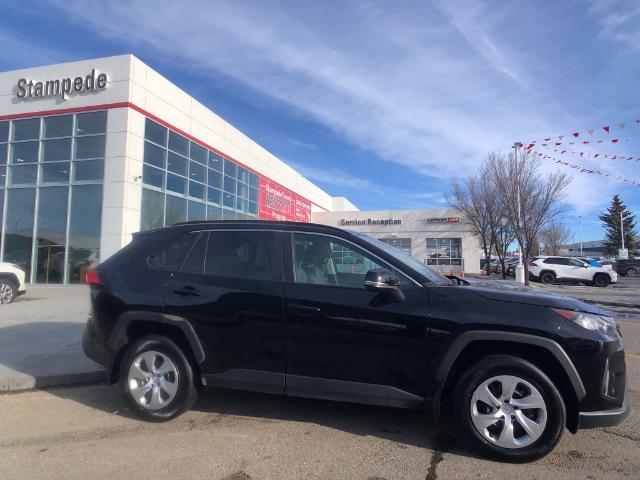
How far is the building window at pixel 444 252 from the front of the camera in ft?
127

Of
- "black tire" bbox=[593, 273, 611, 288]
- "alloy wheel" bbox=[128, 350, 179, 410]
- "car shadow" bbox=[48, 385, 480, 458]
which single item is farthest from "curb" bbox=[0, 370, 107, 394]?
"black tire" bbox=[593, 273, 611, 288]

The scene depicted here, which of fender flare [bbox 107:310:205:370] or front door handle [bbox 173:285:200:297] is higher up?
front door handle [bbox 173:285:200:297]

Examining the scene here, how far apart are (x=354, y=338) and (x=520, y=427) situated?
4.46 ft

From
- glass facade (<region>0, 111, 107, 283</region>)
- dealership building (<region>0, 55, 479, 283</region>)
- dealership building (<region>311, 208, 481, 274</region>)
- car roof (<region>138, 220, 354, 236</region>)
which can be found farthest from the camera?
dealership building (<region>311, 208, 481, 274</region>)

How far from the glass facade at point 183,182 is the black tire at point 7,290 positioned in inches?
264

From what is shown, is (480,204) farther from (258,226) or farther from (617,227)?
(617,227)

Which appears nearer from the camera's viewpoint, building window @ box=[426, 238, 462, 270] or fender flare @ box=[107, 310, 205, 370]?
fender flare @ box=[107, 310, 205, 370]

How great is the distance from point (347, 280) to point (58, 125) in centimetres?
1919

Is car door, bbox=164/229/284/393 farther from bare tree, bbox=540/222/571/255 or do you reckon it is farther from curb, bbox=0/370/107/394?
bare tree, bbox=540/222/571/255

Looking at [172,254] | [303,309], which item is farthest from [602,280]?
[172,254]

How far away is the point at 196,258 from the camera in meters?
4.27

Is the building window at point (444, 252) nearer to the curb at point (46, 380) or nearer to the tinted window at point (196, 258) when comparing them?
the curb at point (46, 380)

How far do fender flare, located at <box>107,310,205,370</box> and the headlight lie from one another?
9.60ft

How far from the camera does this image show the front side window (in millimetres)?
3854
